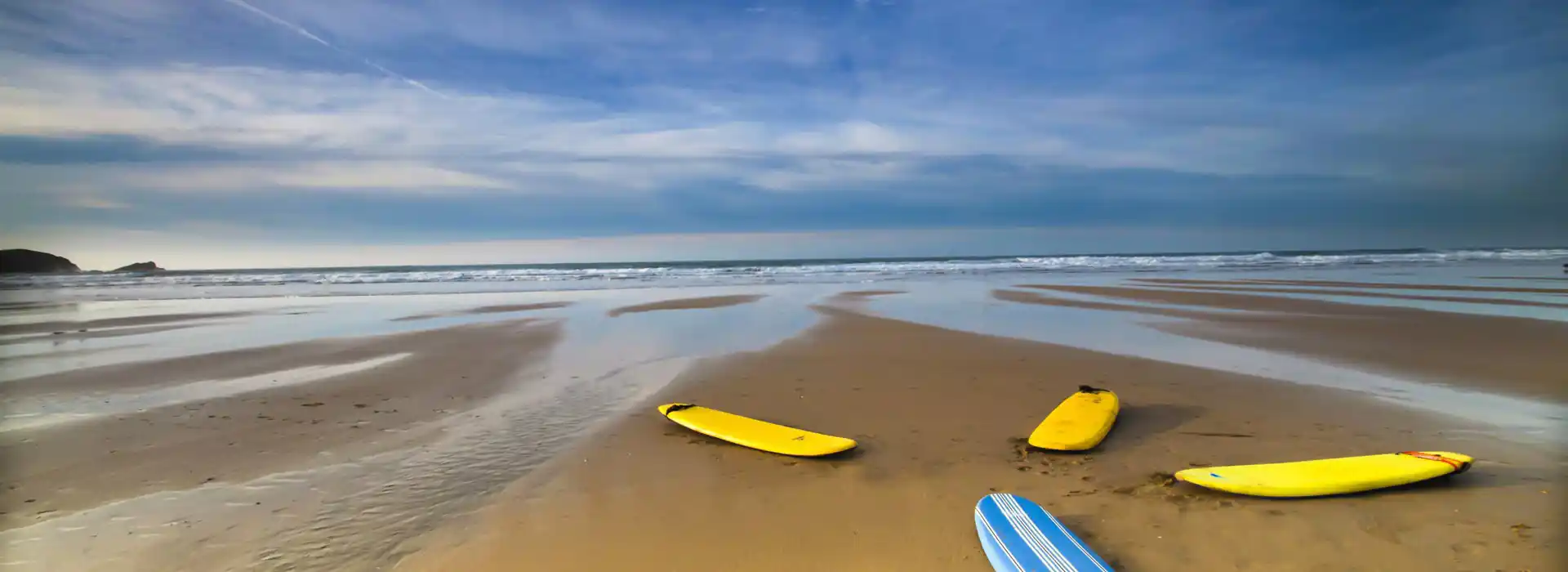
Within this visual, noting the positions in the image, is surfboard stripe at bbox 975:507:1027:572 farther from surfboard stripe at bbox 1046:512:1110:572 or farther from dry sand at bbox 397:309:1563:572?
surfboard stripe at bbox 1046:512:1110:572

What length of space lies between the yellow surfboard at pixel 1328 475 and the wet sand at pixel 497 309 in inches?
577

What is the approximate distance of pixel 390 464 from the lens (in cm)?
455

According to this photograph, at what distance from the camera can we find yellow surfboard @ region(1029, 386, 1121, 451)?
455 cm

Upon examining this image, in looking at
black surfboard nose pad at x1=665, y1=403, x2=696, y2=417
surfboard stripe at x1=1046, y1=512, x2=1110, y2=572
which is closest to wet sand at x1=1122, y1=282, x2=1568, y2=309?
surfboard stripe at x1=1046, y1=512, x2=1110, y2=572

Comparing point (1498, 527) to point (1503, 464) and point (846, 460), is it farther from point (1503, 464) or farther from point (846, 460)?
point (846, 460)

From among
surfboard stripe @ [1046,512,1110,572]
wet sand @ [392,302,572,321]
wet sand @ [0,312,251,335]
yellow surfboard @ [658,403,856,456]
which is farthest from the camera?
wet sand @ [392,302,572,321]

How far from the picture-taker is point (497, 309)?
1641 cm

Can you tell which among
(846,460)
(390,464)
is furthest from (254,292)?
(846,460)

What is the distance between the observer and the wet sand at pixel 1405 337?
6910 millimetres

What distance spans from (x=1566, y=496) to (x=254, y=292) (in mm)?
31238

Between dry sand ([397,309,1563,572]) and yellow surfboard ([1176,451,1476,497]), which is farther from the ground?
yellow surfboard ([1176,451,1476,497])

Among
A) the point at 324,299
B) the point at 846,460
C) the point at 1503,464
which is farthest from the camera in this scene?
the point at 324,299

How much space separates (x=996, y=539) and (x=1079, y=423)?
6.93 feet

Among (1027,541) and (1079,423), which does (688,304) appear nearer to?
(1079,423)
